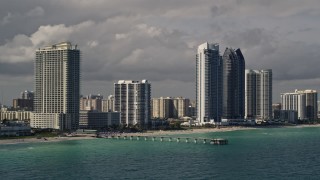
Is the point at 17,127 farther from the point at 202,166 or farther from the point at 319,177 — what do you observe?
the point at 319,177

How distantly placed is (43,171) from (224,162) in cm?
3700

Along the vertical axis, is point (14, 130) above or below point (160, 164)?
above

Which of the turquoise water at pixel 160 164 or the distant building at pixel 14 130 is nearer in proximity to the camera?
the turquoise water at pixel 160 164

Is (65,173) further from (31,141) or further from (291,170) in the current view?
(31,141)

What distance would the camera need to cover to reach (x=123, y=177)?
87562 mm

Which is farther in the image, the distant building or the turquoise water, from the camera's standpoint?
the distant building

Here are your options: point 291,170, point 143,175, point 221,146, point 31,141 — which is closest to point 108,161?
point 143,175

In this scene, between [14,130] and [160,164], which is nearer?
[160,164]

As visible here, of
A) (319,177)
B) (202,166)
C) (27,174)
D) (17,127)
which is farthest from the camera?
(17,127)

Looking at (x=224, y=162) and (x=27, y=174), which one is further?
(x=224, y=162)

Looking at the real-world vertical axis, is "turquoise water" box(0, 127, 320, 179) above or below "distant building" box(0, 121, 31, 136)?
below

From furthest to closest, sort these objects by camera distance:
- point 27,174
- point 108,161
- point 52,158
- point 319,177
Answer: point 52,158
point 108,161
point 27,174
point 319,177

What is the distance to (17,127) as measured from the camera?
193875 millimetres

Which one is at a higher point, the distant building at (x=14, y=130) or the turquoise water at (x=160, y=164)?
the distant building at (x=14, y=130)
